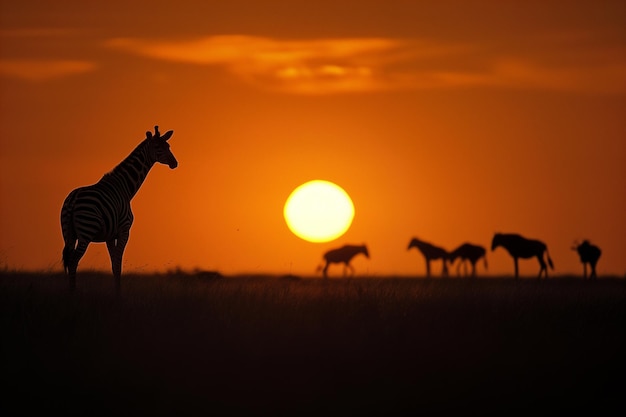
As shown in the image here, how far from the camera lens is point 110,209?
1861 cm

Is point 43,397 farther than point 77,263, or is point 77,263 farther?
point 77,263

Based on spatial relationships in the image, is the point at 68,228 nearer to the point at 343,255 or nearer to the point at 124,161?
the point at 124,161

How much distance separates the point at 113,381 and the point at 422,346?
405 cm

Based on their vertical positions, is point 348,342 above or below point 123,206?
below

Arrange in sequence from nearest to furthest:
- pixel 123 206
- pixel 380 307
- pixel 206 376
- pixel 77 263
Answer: pixel 206 376
pixel 380 307
pixel 77 263
pixel 123 206

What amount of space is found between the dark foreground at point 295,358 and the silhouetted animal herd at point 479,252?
23662 millimetres

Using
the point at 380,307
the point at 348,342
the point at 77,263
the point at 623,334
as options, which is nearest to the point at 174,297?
the point at 77,263

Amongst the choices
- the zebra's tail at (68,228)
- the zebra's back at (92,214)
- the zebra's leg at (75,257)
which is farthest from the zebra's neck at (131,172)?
the zebra's leg at (75,257)

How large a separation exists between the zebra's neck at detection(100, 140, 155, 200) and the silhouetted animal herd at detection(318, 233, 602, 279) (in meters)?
20.9

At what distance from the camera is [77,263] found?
704 inches

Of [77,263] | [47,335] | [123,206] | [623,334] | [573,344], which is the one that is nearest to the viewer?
[47,335]

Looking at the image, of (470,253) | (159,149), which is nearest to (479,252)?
(470,253)

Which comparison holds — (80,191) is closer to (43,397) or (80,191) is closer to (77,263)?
(77,263)

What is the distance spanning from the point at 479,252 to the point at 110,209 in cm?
3160
